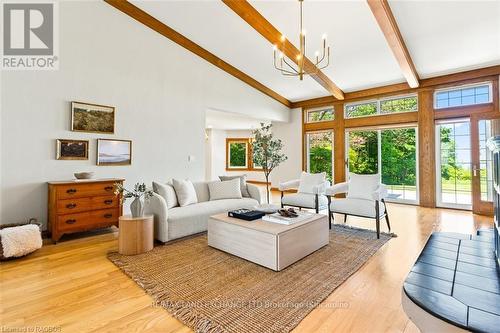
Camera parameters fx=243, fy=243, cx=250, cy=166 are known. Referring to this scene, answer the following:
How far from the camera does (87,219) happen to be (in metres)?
3.37

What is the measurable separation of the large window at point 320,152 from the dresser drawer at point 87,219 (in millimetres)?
5574

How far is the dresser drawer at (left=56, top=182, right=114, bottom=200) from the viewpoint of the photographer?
316 centimetres

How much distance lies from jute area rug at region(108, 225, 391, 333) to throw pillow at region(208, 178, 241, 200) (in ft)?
3.93

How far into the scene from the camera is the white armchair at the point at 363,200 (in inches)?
131

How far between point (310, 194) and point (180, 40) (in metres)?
3.87

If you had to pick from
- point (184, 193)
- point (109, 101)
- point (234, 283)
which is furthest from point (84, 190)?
point (234, 283)

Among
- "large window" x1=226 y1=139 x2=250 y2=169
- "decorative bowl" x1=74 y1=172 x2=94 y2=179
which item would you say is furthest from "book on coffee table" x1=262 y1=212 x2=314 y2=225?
"large window" x1=226 y1=139 x2=250 y2=169

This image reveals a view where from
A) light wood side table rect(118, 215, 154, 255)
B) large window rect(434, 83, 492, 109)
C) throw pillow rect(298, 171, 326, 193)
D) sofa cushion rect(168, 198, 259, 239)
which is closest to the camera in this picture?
light wood side table rect(118, 215, 154, 255)

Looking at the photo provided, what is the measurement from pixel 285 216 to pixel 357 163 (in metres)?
4.61

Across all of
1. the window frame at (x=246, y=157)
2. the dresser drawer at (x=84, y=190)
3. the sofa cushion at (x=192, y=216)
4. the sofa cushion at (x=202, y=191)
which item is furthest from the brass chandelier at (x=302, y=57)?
the window frame at (x=246, y=157)

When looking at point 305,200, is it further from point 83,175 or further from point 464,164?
point 464,164

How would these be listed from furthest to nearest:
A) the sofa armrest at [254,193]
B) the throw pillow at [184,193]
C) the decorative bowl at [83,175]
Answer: the sofa armrest at [254,193], the throw pillow at [184,193], the decorative bowl at [83,175]

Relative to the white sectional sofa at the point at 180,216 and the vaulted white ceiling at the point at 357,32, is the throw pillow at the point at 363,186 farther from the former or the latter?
the vaulted white ceiling at the point at 357,32

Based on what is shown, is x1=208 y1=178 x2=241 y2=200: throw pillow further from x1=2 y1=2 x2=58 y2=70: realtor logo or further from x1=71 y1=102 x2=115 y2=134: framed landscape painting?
x1=2 y1=2 x2=58 y2=70: realtor logo
